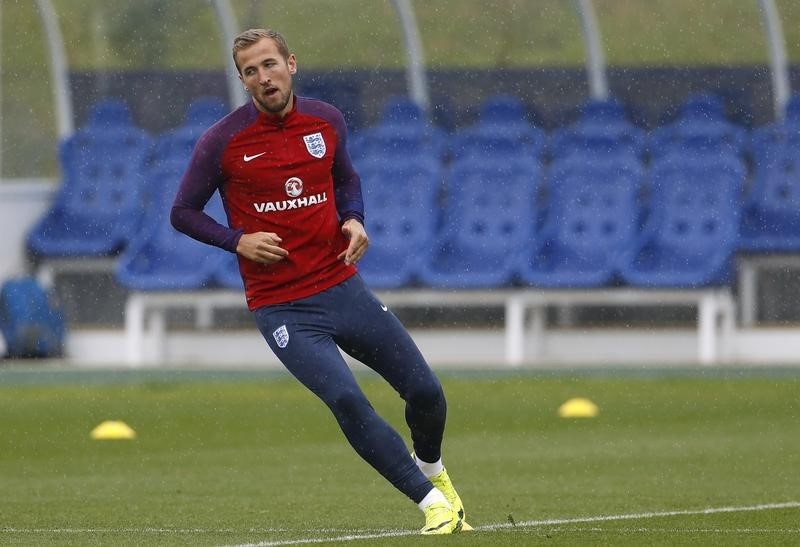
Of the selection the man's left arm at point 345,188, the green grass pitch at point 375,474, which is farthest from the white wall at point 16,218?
the man's left arm at point 345,188

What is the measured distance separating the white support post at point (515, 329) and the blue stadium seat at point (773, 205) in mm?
2379

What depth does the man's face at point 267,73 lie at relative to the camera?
26.4ft

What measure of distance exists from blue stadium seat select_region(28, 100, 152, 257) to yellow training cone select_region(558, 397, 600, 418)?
25.7 feet

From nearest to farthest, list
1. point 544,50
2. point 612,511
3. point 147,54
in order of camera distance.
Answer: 1. point 612,511
2. point 147,54
3. point 544,50

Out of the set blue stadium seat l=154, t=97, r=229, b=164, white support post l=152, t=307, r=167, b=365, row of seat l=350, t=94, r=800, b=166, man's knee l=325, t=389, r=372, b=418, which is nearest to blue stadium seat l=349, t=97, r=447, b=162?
row of seat l=350, t=94, r=800, b=166

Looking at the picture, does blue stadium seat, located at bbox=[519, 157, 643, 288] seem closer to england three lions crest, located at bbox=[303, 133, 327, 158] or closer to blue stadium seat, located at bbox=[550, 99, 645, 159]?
blue stadium seat, located at bbox=[550, 99, 645, 159]

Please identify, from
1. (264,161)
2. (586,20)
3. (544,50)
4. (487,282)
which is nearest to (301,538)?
(264,161)

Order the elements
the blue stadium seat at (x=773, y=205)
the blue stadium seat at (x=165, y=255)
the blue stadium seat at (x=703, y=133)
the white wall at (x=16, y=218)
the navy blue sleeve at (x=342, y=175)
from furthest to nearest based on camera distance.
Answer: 1. the white wall at (x=16, y=218)
2. the blue stadium seat at (x=165, y=255)
3. the blue stadium seat at (x=703, y=133)
4. the blue stadium seat at (x=773, y=205)
5. the navy blue sleeve at (x=342, y=175)

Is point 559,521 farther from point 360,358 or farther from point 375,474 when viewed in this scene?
point 375,474

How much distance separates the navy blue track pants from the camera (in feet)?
26.5

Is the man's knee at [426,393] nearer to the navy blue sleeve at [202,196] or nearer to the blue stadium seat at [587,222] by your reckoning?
the navy blue sleeve at [202,196]

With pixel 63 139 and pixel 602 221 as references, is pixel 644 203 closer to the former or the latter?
A: pixel 602 221

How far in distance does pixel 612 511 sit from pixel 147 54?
1860 centimetres

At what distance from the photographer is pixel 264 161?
27.0ft
